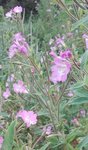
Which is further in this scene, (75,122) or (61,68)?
(75,122)

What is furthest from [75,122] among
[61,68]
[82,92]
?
[61,68]

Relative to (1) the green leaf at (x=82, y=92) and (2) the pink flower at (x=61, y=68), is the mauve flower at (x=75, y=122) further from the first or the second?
(2) the pink flower at (x=61, y=68)

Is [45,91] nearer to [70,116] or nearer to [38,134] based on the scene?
[38,134]

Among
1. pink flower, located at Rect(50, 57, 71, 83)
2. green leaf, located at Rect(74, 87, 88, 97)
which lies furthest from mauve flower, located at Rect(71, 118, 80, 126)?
pink flower, located at Rect(50, 57, 71, 83)

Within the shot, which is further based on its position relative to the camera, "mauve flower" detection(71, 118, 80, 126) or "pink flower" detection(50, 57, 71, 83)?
"mauve flower" detection(71, 118, 80, 126)

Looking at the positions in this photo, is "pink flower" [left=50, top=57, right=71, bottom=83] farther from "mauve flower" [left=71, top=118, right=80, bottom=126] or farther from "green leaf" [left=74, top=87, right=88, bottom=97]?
"mauve flower" [left=71, top=118, right=80, bottom=126]

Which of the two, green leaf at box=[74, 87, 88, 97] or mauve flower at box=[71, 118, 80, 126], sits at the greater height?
green leaf at box=[74, 87, 88, 97]

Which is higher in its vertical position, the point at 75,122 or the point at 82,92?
the point at 82,92

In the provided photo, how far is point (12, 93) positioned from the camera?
2.74 m

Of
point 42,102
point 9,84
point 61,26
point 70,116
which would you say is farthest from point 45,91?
point 61,26

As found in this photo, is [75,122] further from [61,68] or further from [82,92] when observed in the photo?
[61,68]

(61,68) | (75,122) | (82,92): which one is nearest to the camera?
(61,68)

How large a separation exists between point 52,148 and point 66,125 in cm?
24

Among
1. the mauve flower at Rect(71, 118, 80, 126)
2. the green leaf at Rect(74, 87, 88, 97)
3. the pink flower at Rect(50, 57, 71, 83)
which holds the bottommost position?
the mauve flower at Rect(71, 118, 80, 126)
